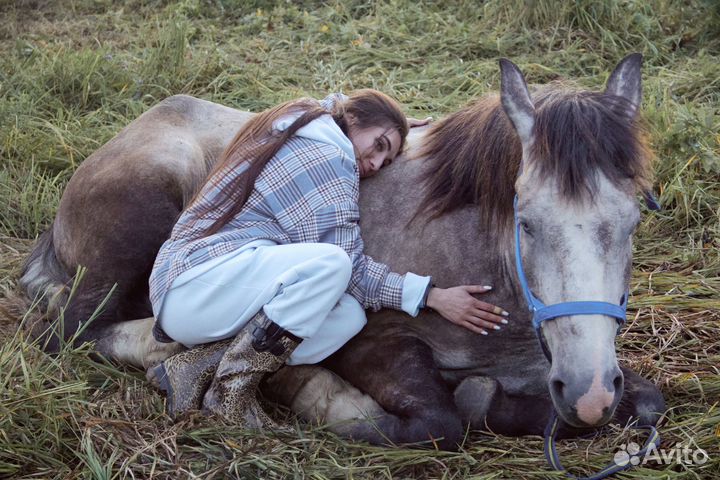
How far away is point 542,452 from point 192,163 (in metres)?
1.90

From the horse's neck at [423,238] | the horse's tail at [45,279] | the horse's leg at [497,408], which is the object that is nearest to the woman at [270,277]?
the horse's neck at [423,238]

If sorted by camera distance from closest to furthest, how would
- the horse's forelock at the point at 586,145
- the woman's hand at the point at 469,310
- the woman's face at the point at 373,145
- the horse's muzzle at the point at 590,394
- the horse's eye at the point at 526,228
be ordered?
the horse's muzzle at the point at 590,394 → the horse's forelock at the point at 586,145 → the horse's eye at the point at 526,228 → the woman's hand at the point at 469,310 → the woman's face at the point at 373,145

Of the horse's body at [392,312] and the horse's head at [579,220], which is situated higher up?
the horse's head at [579,220]

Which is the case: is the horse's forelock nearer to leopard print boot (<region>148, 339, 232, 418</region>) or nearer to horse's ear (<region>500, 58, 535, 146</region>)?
horse's ear (<region>500, 58, 535, 146</region>)

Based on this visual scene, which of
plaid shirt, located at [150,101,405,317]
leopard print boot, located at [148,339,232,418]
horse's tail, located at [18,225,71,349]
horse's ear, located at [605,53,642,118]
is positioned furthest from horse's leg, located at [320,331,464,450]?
horse's tail, located at [18,225,71,349]

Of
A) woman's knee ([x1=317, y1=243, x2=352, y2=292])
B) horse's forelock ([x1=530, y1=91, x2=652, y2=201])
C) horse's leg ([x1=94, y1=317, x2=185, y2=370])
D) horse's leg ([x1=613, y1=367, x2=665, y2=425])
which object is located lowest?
horse's leg ([x1=94, y1=317, x2=185, y2=370])

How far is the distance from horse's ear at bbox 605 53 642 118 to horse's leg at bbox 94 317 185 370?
1.76 m

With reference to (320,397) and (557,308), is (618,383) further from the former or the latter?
(320,397)

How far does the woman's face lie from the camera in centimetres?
329

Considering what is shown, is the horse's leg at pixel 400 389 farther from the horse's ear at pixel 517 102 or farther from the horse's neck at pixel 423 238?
the horse's ear at pixel 517 102

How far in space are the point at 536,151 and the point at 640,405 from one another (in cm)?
94

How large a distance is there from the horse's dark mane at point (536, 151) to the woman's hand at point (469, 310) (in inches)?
10.4

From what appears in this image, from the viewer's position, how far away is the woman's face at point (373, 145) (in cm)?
329

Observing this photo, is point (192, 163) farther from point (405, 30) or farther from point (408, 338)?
point (405, 30)
